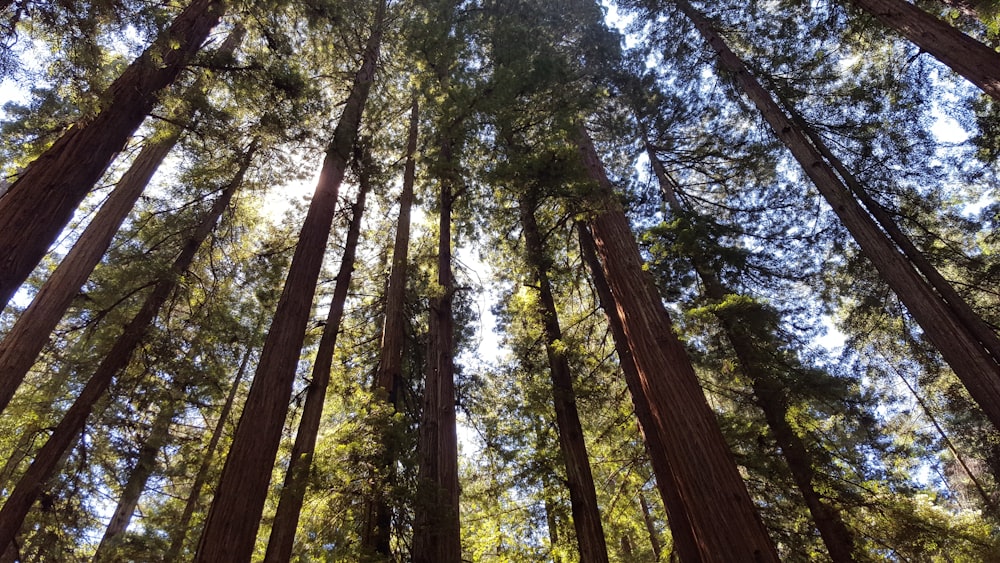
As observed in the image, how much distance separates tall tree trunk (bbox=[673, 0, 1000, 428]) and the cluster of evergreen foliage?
2.1 inches

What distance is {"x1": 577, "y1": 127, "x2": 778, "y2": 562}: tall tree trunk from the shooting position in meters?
3.64

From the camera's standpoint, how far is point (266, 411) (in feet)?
13.5

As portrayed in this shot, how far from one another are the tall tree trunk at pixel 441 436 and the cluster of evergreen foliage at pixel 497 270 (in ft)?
0.15

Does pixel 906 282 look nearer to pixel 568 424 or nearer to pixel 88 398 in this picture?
pixel 568 424

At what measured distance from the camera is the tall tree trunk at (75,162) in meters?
3.13

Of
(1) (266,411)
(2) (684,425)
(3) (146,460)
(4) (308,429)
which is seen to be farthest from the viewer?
(3) (146,460)

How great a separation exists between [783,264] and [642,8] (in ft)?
23.2

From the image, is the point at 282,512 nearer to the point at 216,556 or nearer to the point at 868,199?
the point at 216,556

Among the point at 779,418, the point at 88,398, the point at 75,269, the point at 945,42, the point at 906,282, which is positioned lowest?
the point at 779,418

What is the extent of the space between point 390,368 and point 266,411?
2.45m

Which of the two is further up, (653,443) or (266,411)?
(653,443)

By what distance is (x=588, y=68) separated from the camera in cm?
1114

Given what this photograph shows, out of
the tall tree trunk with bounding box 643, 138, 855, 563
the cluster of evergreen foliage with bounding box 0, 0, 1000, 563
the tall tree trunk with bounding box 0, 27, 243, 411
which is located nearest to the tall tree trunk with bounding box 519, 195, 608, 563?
the cluster of evergreen foliage with bounding box 0, 0, 1000, 563

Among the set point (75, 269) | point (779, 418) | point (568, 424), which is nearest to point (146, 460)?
point (75, 269)
